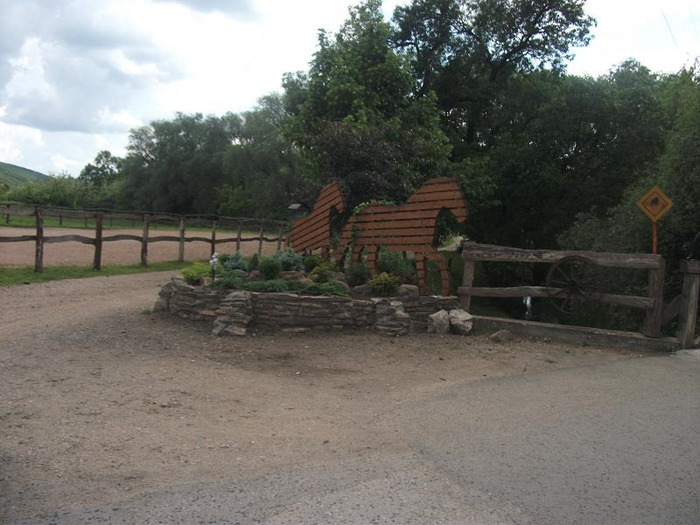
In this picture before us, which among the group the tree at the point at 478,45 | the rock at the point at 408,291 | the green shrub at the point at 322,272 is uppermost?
the tree at the point at 478,45

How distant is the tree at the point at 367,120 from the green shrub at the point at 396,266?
136 inches

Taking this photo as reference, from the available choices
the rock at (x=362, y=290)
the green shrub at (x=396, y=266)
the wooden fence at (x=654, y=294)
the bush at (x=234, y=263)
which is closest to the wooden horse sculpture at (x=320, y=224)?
the green shrub at (x=396, y=266)

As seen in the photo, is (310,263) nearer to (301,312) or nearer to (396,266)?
(396,266)

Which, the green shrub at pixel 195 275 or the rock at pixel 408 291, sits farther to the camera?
the green shrub at pixel 195 275

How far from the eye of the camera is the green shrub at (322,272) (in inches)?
387

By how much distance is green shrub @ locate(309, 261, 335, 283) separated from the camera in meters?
9.83

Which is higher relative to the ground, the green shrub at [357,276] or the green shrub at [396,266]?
the green shrub at [396,266]

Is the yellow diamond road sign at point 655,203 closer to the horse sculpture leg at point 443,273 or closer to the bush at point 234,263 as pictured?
the horse sculpture leg at point 443,273

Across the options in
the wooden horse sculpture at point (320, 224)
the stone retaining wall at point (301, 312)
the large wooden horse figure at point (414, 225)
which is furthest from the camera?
the wooden horse sculpture at point (320, 224)

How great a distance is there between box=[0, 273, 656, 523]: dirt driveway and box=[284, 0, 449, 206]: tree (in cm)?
661

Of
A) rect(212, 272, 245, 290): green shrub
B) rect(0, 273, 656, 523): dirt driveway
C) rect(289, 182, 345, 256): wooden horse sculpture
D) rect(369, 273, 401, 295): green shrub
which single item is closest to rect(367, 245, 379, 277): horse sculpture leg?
rect(369, 273, 401, 295): green shrub

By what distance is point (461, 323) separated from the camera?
875 centimetres

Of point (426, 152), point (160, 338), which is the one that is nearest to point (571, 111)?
point (426, 152)

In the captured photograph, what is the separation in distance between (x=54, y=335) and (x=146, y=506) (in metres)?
5.54
